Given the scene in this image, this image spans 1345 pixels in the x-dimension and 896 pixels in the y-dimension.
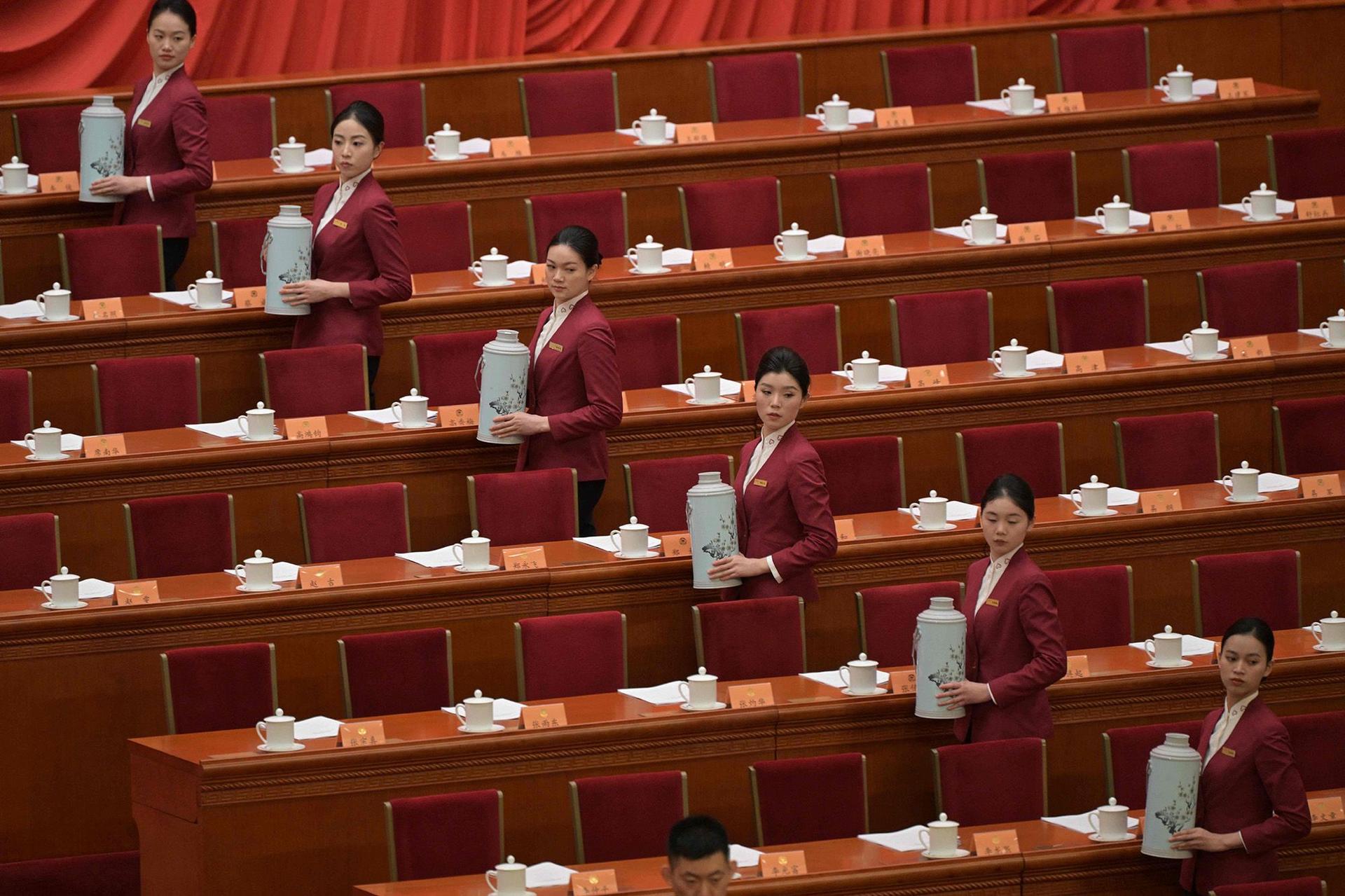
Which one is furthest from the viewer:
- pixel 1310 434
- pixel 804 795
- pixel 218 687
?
pixel 1310 434

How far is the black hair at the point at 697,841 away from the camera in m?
1.94

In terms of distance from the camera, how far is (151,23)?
3.48m

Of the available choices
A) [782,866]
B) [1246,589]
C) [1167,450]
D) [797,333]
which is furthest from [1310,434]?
[782,866]

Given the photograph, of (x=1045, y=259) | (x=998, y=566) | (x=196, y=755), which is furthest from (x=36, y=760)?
(x=1045, y=259)

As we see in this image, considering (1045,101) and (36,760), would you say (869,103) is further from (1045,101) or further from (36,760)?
(36,760)

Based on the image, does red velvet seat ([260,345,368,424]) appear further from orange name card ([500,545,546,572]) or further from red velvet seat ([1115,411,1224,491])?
red velvet seat ([1115,411,1224,491])

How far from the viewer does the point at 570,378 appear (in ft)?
10.1

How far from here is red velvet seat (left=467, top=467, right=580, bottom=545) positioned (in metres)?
3.04

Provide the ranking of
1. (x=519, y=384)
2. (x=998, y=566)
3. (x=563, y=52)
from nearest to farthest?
1. (x=998, y=566)
2. (x=519, y=384)
3. (x=563, y=52)

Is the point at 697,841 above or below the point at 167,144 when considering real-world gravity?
below

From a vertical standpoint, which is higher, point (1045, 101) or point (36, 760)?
point (1045, 101)

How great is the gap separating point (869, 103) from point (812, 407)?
1047 mm

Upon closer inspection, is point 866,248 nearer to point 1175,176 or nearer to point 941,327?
point 941,327

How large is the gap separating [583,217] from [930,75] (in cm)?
82
